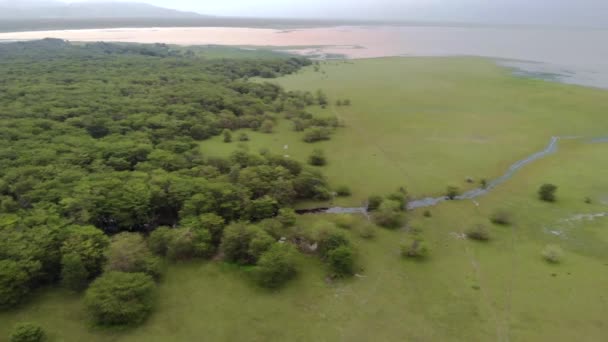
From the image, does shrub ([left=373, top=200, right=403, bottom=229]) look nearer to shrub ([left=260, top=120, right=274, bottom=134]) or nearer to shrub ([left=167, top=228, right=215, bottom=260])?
shrub ([left=167, top=228, right=215, bottom=260])

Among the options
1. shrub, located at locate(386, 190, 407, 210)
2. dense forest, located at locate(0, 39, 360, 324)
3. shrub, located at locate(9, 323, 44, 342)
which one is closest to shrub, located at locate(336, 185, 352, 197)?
dense forest, located at locate(0, 39, 360, 324)

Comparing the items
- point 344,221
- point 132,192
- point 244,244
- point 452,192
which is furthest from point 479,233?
point 132,192

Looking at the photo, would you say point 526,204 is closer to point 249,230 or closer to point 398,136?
point 398,136

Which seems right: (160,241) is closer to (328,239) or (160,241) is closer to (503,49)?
(328,239)

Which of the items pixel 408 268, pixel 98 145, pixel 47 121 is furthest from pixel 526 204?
pixel 47 121

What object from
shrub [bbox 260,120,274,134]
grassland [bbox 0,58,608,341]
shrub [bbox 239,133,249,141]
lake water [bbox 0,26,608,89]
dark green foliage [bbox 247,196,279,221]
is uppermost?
lake water [bbox 0,26,608,89]

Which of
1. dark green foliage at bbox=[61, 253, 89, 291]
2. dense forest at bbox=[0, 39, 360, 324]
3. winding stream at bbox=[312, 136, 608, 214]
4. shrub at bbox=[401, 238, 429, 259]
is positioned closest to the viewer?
dark green foliage at bbox=[61, 253, 89, 291]
